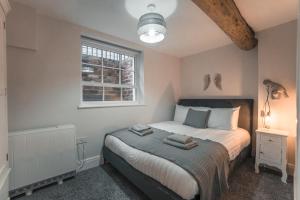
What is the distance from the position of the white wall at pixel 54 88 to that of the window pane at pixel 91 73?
0.80 feet

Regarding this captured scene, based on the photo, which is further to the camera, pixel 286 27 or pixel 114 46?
pixel 114 46

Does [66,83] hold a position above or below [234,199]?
above

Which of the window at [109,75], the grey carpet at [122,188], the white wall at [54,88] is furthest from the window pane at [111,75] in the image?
the grey carpet at [122,188]

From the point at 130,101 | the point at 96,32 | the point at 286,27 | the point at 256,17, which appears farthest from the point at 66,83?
the point at 286,27

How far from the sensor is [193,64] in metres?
3.89

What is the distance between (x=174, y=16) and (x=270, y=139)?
2213 millimetres

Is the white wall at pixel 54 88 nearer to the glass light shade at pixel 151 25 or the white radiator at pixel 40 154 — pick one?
the white radiator at pixel 40 154

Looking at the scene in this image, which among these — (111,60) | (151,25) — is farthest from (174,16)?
(111,60)

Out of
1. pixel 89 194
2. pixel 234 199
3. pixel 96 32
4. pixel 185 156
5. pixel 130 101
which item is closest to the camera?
pixel 185 156

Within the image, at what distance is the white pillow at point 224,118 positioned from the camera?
2744mm

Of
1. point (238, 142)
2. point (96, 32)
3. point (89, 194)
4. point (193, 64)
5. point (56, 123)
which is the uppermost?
point (96, 32)

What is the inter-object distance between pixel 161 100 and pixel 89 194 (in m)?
2.37

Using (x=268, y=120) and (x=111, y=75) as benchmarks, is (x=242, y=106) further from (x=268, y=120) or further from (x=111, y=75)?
(x=111, y=75)

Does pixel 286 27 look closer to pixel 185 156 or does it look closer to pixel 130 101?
pixel 185 156
